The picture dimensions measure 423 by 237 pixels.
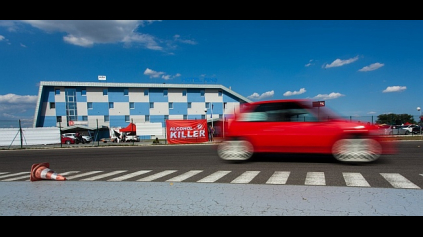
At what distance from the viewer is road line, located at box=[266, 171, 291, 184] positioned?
5.10 meters

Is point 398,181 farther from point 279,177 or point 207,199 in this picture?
point 207,199

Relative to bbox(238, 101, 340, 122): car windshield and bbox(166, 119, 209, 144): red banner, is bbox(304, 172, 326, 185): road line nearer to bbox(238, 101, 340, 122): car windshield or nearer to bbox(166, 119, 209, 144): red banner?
bbox(238, 101, 340, 122): car windshield

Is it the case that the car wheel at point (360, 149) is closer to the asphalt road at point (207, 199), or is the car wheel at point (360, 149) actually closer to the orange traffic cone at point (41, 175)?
the asphalt road at point (207, 199)

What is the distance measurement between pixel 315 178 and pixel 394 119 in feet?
84.9

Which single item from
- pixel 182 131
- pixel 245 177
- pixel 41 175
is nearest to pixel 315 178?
pixel 245 177

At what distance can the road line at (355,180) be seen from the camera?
15.4 ft

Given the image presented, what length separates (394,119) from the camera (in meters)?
24.9

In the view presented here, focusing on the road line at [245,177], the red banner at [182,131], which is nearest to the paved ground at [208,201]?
the road line at [245,177]

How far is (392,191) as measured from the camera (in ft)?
12.8

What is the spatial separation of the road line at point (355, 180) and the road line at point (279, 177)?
4.06 ft
